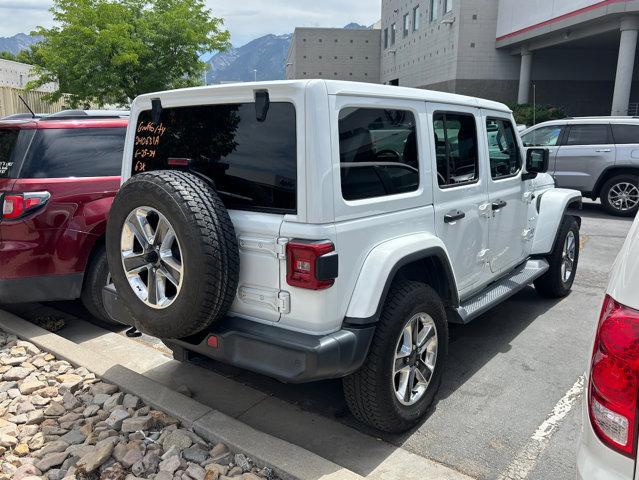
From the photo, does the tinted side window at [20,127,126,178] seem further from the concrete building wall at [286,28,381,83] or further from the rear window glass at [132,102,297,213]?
the concrete building wall at [286,28,381,83]

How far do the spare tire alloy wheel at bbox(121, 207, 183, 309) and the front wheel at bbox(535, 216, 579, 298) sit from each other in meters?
3.91

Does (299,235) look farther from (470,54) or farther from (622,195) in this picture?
(470,54)

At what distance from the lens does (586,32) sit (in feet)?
75.7

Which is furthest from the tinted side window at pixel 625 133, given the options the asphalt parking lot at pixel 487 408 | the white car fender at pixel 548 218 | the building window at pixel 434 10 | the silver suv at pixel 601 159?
the building window at pixel 434 10

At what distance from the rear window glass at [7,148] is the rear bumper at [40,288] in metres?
0.90

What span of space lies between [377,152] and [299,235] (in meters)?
0.74

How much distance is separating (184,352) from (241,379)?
73 centimetres

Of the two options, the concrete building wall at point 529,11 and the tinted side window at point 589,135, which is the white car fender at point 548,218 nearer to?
the tinted side window at point 589,135

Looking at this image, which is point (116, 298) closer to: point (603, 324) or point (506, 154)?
Result: point (603, 324)

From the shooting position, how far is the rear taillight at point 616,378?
144 centimetres

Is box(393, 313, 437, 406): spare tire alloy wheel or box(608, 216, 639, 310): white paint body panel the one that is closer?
box(608, 216, 639, 310): white paint body panel

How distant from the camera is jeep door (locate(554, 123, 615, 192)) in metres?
10.5

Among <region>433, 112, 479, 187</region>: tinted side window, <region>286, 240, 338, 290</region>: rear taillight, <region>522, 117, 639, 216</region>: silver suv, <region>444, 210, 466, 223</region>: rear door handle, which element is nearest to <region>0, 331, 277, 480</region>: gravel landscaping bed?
<region>286, 240, 338, 290</region>: rear taillight

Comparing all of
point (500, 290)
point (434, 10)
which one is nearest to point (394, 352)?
point (500, 290)
